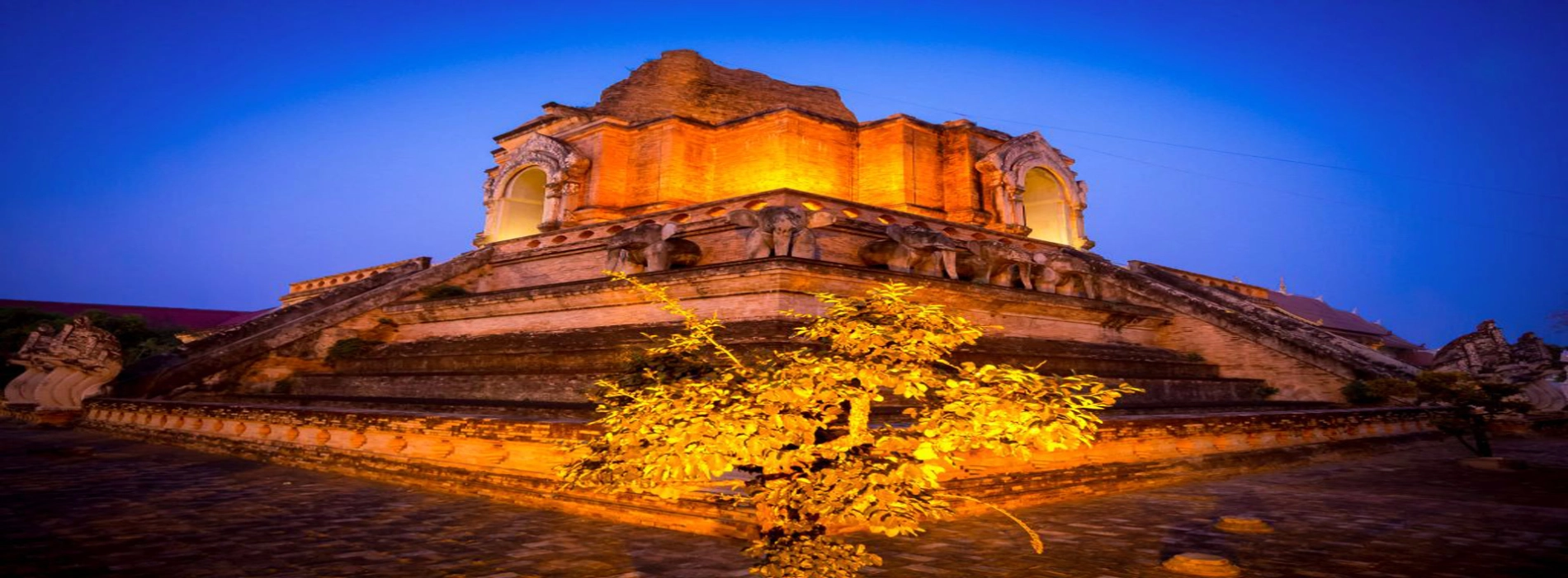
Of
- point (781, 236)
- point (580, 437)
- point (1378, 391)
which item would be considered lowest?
point (580, 437)

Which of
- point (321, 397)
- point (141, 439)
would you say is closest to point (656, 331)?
point (321, 397)

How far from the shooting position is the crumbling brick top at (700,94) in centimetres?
1998

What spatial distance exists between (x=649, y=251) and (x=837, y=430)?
9.49 metres

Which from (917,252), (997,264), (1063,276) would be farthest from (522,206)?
(1063,276)

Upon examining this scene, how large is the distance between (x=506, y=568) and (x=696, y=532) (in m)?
1.31

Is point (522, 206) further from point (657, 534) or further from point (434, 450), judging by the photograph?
point (657, 534)

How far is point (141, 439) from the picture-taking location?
10.5 meters

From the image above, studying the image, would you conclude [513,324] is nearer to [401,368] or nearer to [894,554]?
[401,368]

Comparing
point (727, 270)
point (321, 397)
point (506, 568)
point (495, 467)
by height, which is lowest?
point (506, 568)

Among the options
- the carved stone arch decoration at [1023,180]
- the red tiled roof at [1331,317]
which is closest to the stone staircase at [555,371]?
the carved stone arch decoration at [1023,180]

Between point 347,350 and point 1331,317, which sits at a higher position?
point 1331,317

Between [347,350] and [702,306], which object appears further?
[347,350]

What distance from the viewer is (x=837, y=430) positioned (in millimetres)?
3482

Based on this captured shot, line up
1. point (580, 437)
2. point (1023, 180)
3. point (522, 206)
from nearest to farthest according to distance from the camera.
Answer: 1. point (580, 437)
2. point (1023, 180)
3. point (522, 206)
